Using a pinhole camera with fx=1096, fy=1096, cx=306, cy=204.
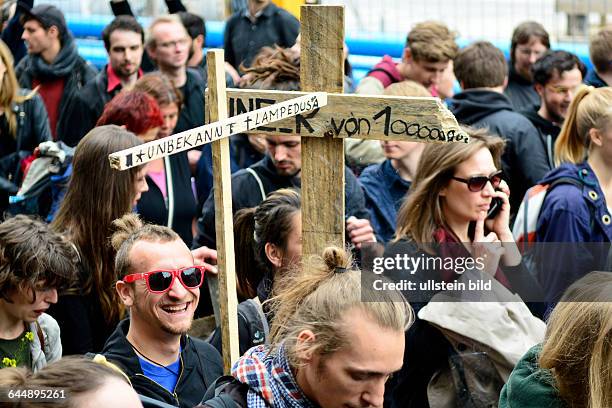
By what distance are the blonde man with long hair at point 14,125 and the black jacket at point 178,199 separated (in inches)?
45.1

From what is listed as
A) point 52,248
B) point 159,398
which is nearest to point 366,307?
point 159,398

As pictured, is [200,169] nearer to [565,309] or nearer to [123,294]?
[123,294]

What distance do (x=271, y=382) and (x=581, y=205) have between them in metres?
2.60

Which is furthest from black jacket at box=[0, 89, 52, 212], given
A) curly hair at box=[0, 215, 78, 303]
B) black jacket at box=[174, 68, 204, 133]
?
curly hair at box=[0, 215, 78, 303]

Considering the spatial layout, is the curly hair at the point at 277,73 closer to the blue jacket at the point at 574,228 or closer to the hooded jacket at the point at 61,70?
the blue jacket at the point at 574,228

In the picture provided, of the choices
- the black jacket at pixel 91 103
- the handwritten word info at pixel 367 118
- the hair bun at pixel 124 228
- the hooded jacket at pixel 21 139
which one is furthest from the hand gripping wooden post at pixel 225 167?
the black jacket at pixel 91 103

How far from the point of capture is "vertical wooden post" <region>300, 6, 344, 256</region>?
11.2 ft

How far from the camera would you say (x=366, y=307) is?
9.36 ft

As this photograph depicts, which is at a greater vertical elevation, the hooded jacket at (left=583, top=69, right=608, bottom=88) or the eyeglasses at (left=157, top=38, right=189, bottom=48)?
the eyeglasses at (left=157, top=38, right=189, bottom=48)

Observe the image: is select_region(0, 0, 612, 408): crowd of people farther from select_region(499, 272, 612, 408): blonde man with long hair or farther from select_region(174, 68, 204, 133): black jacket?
select_region(174, 68, 204, 133): black jacket

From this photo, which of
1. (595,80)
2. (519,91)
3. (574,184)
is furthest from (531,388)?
(519,91)

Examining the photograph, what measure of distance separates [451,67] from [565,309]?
472cm

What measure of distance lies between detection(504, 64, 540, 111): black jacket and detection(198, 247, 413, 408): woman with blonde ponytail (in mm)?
5556

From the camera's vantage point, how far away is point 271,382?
2.78 meters
